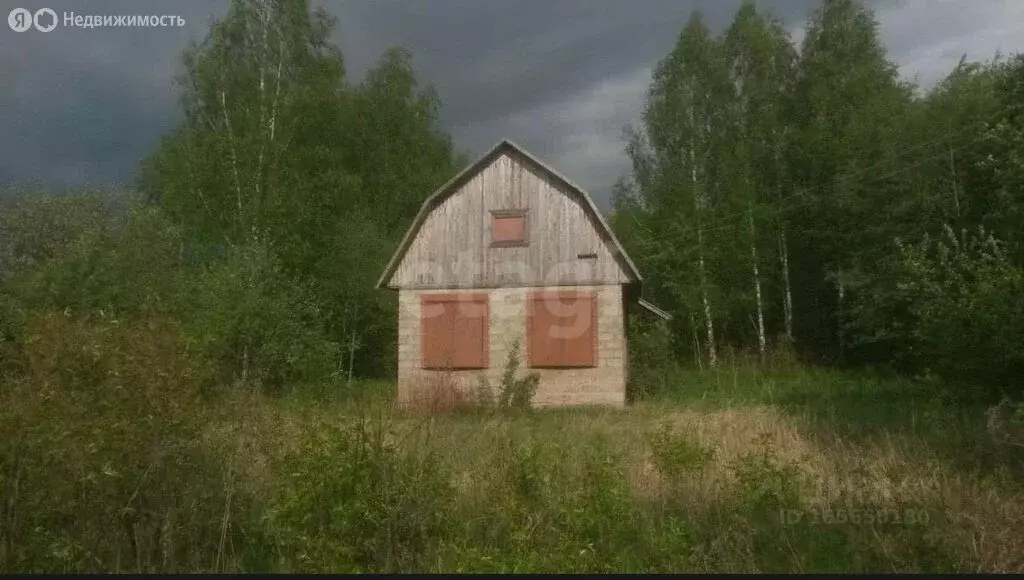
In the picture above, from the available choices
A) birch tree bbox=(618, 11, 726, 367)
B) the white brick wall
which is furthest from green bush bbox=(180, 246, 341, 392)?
birch tree bbox=(618, 11, 726, 367)

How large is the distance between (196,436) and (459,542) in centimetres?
187

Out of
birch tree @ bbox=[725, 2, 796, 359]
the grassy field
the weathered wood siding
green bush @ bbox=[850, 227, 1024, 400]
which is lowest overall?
the grassy field

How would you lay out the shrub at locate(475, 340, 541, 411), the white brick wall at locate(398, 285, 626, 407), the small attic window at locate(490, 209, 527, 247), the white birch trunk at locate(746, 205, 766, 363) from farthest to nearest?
the white birch trunk at locate(746, 205, 766, 363), the small attic window at locate(490, 209, 527, 247), the white brick wall at locate(398, 285, 626, 407), the shrub at locate(475, 340, 541, 411)

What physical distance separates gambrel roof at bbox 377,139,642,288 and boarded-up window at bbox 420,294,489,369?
1296 millimetres

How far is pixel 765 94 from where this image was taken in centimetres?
2708

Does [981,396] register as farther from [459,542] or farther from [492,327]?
[492,327]

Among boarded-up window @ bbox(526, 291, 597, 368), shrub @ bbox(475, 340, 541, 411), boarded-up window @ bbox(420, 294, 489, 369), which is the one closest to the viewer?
shrub @ bbox(475, 340, 541, 411)

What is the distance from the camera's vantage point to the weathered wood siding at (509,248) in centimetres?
1591

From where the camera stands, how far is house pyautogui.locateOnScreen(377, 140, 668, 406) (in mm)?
15570

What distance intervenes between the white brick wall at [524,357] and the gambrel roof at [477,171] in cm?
70

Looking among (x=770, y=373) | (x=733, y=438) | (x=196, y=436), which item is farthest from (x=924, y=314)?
(x=770, y=373)

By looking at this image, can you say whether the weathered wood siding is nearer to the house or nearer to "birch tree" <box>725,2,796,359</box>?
the house

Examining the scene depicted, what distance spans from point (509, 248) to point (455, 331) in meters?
2.21

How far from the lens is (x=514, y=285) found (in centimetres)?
1602
